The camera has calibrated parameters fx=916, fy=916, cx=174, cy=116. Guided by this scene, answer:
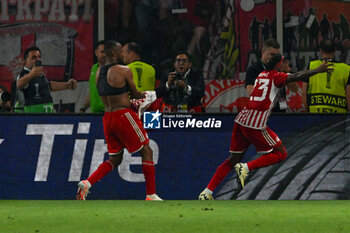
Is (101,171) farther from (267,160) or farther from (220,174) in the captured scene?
(267,160)

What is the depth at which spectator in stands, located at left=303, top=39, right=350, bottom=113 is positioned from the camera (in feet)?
38.1

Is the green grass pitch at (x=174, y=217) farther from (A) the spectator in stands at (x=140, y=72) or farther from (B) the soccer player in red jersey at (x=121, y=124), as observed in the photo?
(A) the spectator in stands at (x=140, y=72)

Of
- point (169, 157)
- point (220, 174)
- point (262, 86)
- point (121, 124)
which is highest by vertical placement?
point (262, 86)

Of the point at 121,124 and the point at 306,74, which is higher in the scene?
the point at 306,74

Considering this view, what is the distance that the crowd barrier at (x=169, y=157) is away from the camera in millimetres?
11062

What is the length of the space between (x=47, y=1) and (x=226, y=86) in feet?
10.1

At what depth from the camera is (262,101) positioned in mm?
10672

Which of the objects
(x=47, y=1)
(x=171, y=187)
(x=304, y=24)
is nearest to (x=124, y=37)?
(x=47, y=1)

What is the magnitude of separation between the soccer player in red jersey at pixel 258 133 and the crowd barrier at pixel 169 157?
0.40m

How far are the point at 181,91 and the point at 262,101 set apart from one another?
1507mm

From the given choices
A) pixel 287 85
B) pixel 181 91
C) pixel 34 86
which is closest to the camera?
pixel 181 91

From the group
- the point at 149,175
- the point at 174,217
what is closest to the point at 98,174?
the point at 149,175

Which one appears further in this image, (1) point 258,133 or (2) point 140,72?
(2) point 140,72

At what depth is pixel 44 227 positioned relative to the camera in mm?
7504
